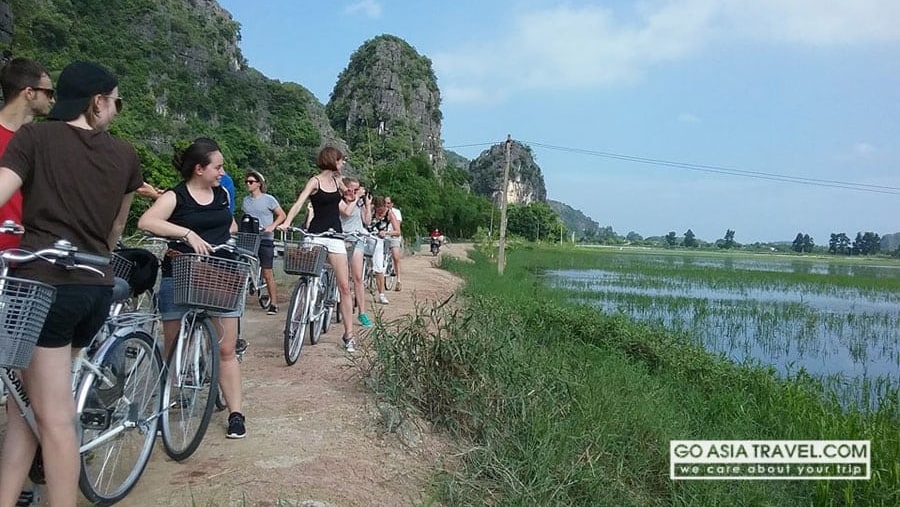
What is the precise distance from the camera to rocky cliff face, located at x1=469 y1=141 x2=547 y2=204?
296 ft

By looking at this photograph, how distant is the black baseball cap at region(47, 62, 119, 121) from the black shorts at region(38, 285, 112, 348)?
1.74ft

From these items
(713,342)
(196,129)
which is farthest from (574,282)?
(196,129)

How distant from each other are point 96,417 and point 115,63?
50.5 m

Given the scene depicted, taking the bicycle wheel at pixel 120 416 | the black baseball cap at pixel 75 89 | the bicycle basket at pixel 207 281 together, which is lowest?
the bicycle wheel at pixel 120 416

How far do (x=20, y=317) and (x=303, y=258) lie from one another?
2813 mm

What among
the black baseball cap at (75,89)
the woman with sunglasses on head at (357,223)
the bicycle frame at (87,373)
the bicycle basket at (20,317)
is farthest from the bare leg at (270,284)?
the bicycle basket at (20,317)

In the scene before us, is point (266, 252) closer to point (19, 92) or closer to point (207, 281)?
point (207, 281)

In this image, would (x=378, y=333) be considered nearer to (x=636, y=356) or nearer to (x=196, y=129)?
(x=636, y=356)

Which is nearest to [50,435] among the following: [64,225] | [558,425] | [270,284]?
[64,225]

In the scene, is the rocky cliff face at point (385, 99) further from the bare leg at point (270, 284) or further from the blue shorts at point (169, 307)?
the blue shorts at point (169, 307)

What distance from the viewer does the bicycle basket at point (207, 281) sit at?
9.29 feet

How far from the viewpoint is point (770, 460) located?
4.43 m

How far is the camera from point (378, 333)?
414 cm

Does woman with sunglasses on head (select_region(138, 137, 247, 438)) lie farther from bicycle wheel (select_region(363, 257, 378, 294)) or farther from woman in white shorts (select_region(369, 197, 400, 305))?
bicycle wheel (select_region(363, 257, 378, 294))
